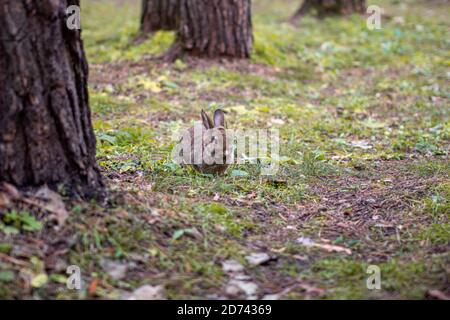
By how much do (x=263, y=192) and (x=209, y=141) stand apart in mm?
575

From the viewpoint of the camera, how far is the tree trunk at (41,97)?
3.04m

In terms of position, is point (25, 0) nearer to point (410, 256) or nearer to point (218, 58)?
point (410, 256)

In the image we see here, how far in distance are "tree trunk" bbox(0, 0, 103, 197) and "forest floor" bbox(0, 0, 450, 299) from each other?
0.22 meters

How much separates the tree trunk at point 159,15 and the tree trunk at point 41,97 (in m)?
4.81

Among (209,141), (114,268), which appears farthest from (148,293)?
(209,141)

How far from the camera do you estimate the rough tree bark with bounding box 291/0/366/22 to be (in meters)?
11.1

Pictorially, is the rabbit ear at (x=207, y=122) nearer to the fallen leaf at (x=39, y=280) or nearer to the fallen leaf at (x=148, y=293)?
the fallen leaf at (x=148, y=293)

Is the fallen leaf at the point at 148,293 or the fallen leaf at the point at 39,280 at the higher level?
the fallen leaf at the point at 39,280

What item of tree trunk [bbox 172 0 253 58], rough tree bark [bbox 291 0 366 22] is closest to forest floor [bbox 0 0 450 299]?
tree trunk [bbox 172 0 253 58]

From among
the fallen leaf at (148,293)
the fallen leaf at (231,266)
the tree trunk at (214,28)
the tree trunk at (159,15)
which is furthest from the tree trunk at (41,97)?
the tree trunk at (159,15)

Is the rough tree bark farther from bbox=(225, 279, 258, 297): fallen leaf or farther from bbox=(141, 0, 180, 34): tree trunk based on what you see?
bbox=(225, 279, 258, 297): fallen leaf

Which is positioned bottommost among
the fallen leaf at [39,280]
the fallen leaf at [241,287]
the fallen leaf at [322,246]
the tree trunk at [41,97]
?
the fallen leaf at [241,287]

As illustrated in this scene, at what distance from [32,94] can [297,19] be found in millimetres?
8674
